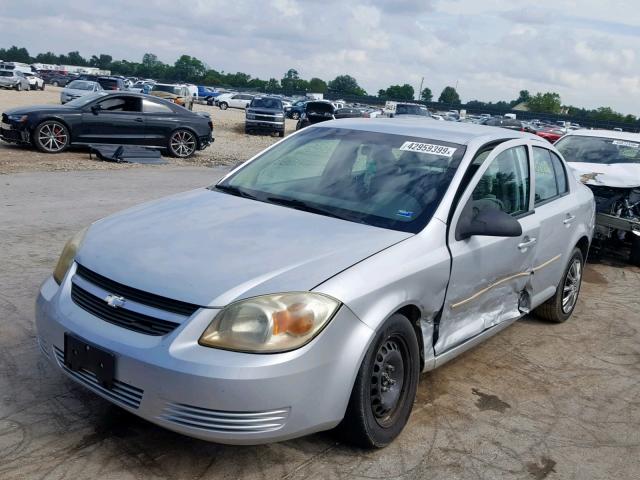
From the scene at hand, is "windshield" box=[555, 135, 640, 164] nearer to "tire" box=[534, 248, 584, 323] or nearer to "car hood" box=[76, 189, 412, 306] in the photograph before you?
"tire" box=[534, 248, 584, 323]

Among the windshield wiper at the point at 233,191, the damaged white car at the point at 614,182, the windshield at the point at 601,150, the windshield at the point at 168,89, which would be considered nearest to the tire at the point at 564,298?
the damaged white car at the point at 614,182

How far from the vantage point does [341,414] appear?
315 cm

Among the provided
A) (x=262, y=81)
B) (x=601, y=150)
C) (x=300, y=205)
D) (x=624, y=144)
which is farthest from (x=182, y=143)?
(x=262, y=81)

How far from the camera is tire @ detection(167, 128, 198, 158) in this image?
16719mm

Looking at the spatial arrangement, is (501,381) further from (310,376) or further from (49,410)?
(49,410)

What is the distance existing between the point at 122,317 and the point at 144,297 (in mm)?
144

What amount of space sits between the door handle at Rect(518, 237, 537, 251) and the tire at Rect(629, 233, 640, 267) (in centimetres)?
450

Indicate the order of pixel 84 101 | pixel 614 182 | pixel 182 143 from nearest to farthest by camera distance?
pixel 614 182, pixel 84 101, pixel 182 143

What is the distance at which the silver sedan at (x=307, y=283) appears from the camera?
9.55 feet

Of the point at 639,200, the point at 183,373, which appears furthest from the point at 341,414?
the point at 639,200

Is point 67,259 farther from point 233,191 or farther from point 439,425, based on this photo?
point 439,425

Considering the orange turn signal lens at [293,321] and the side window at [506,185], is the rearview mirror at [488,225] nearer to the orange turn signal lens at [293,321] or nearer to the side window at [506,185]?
the side window at [506,185]

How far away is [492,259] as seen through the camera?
421 cm

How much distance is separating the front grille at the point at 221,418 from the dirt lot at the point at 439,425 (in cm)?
37
